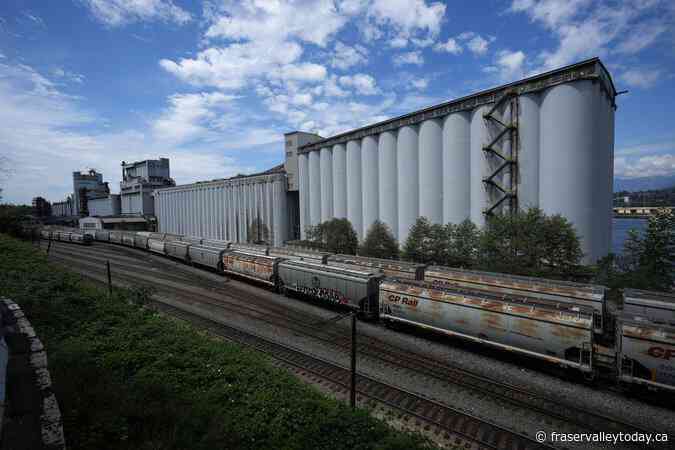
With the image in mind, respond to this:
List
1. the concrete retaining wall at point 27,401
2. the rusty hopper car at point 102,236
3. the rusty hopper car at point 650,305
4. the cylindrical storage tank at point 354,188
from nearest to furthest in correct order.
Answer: the concrete retaining wall at point 27,401
the rusty hopper car at point 650,305
the cylindrical storage tank at point 354,188
the rusty hopper car at point 102,236

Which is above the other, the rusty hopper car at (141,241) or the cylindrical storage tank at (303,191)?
the cylindrical storage tank at (303,191)

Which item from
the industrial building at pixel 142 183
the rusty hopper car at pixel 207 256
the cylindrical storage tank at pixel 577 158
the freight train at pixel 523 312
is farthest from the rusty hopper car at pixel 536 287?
the industrial building at pixel 142 183

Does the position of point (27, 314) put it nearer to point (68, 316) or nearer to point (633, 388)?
point (68, 316)

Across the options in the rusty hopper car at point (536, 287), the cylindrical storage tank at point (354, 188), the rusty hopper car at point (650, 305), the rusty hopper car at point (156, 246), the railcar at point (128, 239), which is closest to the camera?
the rusty hopper car at point (650, 305)

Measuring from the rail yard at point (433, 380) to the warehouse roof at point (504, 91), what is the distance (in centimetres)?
2959

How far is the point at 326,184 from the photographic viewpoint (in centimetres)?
5953

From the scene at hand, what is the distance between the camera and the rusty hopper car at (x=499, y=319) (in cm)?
1424

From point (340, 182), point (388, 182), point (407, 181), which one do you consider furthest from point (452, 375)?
point (340, 182)

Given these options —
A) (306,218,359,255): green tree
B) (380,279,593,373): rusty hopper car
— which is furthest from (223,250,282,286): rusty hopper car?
(306,218,359,255): green tree

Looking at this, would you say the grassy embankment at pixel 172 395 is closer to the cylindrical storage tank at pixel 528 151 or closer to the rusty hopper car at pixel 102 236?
the cylindrical storage tank at pixel 528 151

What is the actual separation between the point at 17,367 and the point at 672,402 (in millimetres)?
22704

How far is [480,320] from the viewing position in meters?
16.7

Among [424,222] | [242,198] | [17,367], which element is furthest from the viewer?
[242,198]

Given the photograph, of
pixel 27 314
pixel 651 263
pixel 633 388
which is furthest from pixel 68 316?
pixel 651 263
